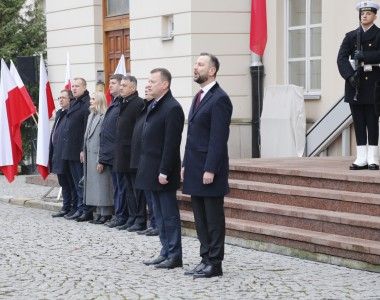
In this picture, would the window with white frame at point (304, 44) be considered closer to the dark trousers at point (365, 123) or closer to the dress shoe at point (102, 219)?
the dress shoe at point (102, 219)

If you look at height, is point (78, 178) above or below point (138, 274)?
above

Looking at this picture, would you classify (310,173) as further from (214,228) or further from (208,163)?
(208,163)

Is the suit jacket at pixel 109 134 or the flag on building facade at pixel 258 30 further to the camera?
the flag on building facade at pixel 258 30

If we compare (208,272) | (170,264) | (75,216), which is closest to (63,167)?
(75,216)

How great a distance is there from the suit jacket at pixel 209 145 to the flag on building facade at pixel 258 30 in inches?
288

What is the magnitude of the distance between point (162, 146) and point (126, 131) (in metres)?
2.86

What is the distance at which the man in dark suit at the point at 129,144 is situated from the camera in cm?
1323

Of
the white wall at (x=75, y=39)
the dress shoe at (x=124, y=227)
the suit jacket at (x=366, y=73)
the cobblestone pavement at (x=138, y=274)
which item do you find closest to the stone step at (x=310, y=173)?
the suit jacket at (x=366, y=73)

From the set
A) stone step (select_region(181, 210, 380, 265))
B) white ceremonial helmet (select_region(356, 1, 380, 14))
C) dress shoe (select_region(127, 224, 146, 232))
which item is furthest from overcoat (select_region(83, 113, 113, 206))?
white ceremonial helmet (select_region(356, 1, 380, 14))

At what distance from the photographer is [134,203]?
13391 mm

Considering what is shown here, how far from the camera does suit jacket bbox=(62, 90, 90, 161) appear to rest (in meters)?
14.8

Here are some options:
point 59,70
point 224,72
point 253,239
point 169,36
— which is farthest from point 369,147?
point 59,70

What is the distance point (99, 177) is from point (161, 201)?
12.6 ft

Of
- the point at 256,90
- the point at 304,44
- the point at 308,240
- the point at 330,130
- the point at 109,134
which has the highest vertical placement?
the point at 304,44
